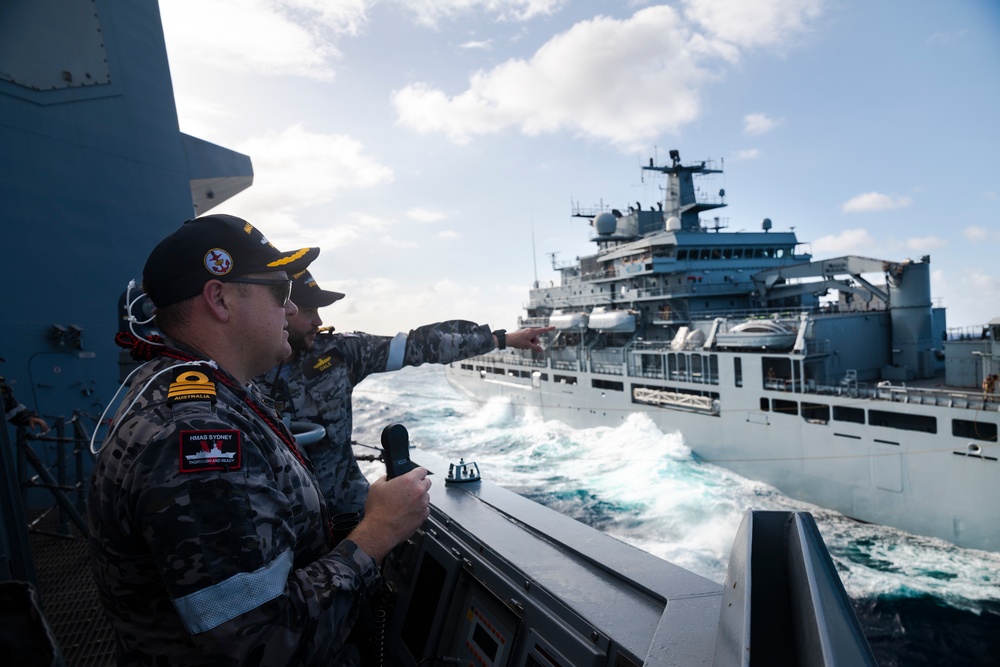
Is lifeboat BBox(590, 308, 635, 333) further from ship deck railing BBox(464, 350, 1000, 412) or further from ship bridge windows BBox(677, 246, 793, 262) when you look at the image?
ship bridge windows BBox(677, 246, 793, 262)

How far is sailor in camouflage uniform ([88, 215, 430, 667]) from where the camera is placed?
960 millimetres

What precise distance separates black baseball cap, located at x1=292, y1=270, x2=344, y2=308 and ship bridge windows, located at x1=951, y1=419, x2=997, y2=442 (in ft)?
40.8

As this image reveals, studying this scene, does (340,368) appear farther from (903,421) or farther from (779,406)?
(779,406)

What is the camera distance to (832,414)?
1238 cm

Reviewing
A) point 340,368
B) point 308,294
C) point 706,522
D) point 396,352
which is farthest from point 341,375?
point 706,522

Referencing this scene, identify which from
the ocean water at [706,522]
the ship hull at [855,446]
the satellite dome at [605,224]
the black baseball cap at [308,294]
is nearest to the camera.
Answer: the black baseball cap at [308,294]

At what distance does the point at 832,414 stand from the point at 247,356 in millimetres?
13743

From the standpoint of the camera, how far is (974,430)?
1037 cm

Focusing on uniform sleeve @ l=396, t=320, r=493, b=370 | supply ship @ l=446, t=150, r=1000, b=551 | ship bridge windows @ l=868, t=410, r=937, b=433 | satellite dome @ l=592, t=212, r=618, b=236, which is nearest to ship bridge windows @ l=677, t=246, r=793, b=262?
supply ship @ l=446, t=150, r=1000, b=551

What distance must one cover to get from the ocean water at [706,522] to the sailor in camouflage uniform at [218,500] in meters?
2.15

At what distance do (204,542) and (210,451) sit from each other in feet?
0.52

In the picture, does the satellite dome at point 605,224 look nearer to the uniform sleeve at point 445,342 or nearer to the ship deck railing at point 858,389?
the ship deck railing at point 858,389

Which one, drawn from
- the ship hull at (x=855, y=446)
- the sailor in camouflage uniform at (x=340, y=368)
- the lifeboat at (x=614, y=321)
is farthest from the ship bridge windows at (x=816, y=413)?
the sailor in camouflage uniform at (x=340, y=368)

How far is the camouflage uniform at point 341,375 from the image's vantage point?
2.70m
